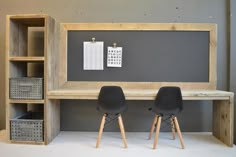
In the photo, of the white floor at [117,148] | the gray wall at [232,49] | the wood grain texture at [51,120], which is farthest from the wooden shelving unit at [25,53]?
the gray wall at [232,49]

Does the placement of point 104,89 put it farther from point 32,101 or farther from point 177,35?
point 177,35

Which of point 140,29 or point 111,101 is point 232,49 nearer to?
point 140,29

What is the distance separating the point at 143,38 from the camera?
11.1 ft

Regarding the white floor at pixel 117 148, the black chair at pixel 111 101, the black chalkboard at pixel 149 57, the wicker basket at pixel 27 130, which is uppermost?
the black chalkboard at pixel 149 57

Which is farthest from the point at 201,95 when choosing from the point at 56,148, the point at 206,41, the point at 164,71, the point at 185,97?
the point at 56,148

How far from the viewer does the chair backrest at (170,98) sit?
9.01ft

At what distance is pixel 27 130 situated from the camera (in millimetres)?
2900

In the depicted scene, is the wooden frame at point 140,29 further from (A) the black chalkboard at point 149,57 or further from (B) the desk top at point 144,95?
(B) the desk top at point 144,95

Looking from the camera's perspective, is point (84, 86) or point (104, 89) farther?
point (84, 86)

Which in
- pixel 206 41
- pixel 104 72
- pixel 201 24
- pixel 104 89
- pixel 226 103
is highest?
pixel 201 24

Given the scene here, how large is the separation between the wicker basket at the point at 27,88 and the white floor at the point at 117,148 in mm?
648

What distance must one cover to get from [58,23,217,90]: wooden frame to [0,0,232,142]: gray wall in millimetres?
139

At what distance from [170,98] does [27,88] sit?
6.20 feet

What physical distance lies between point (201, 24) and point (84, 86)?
6.74 feet
